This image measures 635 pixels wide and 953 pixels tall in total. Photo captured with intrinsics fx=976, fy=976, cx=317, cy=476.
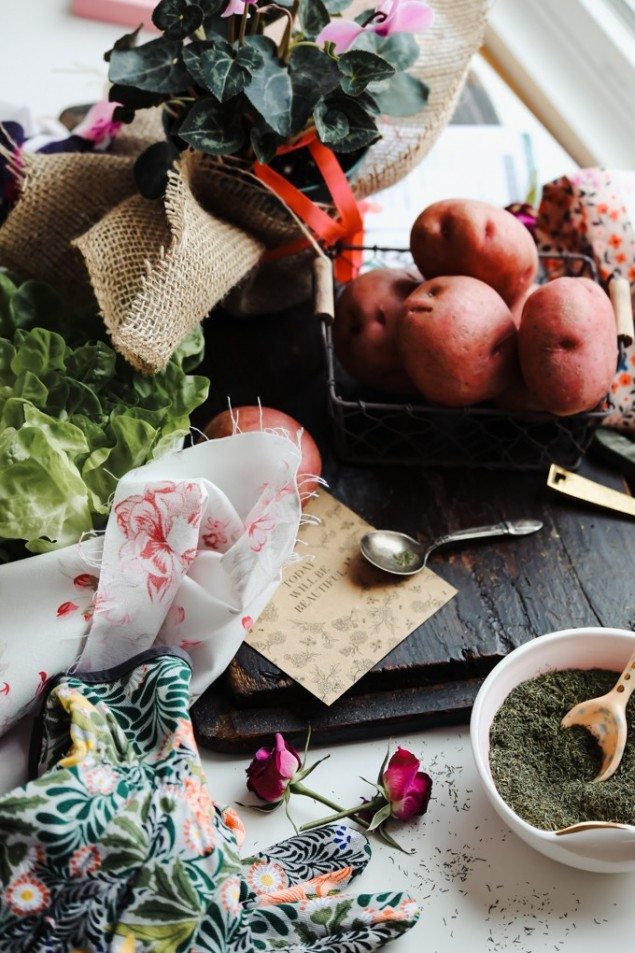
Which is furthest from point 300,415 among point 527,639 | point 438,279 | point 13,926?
point 13,926

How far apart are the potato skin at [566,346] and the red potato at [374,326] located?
12cm

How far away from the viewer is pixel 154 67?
0.84 metres

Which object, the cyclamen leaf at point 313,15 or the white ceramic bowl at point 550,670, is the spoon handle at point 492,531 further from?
the cyclamen leaf at point 313,15

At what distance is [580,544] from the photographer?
90 cm

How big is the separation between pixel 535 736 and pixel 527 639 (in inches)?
4.1

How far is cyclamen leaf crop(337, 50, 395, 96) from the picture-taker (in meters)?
0.83

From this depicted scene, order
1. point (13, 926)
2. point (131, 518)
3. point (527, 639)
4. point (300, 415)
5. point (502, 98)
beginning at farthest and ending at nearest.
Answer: point (502, 98) < point (300, 415) < point (527, 639) < point (131, 518) < point (13, 926)

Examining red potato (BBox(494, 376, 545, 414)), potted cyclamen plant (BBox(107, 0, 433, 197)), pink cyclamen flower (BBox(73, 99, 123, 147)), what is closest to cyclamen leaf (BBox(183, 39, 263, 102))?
potted cyclamen plant (BBox(107, 0, 433, 197))

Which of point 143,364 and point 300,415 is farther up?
point 143,364

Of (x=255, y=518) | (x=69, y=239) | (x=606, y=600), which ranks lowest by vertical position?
(x=606, y=600)

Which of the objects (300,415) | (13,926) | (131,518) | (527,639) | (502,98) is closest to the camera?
(13,926)

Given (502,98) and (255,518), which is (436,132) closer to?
(502,98)

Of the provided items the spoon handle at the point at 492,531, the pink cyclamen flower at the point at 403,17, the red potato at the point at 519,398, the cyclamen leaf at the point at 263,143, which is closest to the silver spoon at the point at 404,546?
the spoon handle at the point at 492,531

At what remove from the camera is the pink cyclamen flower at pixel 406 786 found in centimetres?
71
